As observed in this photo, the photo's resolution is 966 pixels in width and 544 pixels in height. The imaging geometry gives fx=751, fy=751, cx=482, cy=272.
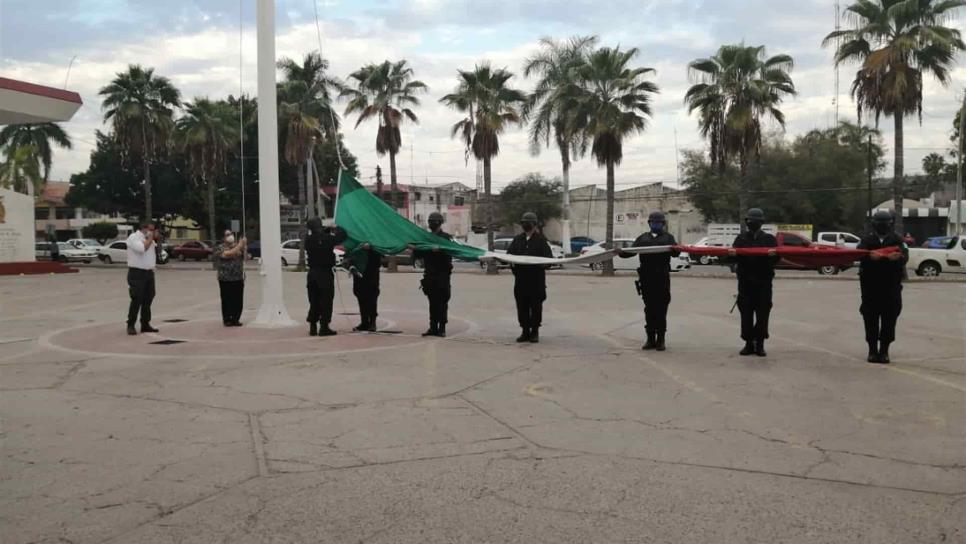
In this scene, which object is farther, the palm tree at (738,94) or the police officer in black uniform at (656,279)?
the palm tree at (738,94)

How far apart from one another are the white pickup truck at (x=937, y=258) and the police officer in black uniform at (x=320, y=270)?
2375cm

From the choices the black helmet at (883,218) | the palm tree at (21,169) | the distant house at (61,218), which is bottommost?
the black helmet at (883,218)

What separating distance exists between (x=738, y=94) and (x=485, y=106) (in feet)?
33.8

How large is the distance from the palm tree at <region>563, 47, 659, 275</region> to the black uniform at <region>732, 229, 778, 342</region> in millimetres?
20779

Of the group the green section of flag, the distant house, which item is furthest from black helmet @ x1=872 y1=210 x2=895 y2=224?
the distant house

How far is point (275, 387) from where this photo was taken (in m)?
7.78

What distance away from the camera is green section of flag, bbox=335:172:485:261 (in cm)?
1144

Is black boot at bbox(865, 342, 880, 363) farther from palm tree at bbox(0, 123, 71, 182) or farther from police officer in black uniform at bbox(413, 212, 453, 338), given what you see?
palm tree at bbox(0, 123, 71, 182)

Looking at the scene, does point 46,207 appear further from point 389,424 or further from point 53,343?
point 389,424

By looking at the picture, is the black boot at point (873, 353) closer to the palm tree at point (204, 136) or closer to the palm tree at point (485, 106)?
the palm tree at point (485, 106)

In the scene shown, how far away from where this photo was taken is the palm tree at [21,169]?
5250 cm

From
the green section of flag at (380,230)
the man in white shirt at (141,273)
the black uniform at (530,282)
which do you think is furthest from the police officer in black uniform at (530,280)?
the man in white shirt at (141,273)

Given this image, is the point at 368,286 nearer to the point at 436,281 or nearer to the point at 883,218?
the point at 436,281

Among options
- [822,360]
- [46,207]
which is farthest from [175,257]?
[822,360]
